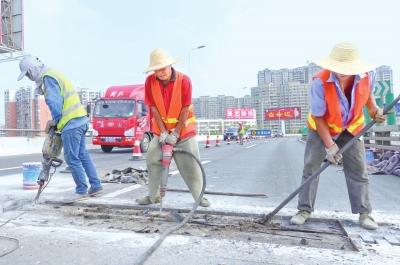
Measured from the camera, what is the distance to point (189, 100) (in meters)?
4.45

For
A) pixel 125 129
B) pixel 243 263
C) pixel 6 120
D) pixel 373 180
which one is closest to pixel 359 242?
pixel 243 263

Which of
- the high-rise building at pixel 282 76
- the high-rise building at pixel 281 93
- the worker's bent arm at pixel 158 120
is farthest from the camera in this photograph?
the high-rise building at pixel 282 76

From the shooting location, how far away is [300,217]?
389cm

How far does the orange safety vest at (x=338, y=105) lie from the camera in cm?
359

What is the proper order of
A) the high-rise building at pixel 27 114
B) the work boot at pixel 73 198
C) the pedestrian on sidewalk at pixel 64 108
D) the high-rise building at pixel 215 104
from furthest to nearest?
1. the high-rise building at pixel 215 104
2. the high-rise building at pixel 27 114
3. the pedestrian on sidewalk at pixel 64 108
4. the work boot at pixel 73 198

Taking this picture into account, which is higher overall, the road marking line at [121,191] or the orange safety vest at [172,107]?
the orange safety vest at [172,107]

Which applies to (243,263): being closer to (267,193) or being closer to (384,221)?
(384,221)

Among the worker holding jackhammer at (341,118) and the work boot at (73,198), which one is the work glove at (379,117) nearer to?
the worker holding jackhammer at (341,118)

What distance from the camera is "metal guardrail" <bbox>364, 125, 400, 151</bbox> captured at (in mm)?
8875

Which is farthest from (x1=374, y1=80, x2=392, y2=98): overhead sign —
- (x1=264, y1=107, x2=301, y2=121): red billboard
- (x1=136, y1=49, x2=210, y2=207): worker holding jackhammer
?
(x1=264, y1=107, x2=301, y2=121): red billboard

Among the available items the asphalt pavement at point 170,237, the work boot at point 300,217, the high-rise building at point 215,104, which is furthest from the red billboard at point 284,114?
the work boot at point 300,217

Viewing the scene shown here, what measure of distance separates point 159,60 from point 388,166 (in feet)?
20.5

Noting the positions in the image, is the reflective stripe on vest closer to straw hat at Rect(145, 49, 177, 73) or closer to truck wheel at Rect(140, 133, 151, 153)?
straw hat at Rect(145, 49, 177, 73)

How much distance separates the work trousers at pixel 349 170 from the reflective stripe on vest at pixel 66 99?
9.89 ft
